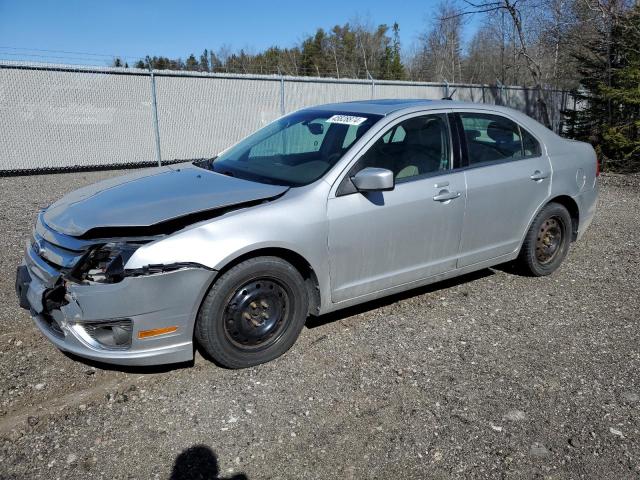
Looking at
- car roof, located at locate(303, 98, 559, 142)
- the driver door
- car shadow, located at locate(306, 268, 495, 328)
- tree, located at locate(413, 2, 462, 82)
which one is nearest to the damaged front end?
the driver door

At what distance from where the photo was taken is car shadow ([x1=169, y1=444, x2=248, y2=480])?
2.54m

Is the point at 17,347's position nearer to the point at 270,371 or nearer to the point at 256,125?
the point at 270,371

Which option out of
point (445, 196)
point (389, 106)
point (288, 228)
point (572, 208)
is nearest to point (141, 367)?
point (288, 228)

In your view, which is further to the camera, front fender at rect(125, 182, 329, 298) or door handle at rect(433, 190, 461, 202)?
door handle at rect(433, 190, 461, 202)

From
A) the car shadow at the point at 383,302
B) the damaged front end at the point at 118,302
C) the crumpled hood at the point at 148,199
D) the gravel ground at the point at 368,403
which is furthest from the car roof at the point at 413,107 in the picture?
the damaged front end at the point at 118,302

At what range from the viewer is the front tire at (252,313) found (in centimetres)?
321

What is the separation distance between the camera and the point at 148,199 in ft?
11.3

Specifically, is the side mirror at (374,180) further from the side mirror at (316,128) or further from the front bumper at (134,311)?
the front bumper at (134,311)

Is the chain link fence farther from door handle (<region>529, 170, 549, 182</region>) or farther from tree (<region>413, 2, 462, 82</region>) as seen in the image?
tree (<region>413, 2, 462, 82</region>)

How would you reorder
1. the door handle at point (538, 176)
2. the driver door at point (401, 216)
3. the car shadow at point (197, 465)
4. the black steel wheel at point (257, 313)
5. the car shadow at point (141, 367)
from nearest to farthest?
the car shadow at point (197, 465) → the black steel wheel at point (257, 313) → the car shadow at point (141, 367) → the driver door at point (401, 216) → the door handle at point (538, 176)

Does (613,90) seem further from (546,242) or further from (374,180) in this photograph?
(374,180)

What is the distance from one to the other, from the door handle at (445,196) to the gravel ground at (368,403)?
37.8 inches

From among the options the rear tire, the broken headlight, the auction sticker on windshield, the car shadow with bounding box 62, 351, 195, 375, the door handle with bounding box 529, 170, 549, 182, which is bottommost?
the car shadow with bounding box 62, 351, 195, 375

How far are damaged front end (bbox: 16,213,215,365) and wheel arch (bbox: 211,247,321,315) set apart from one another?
179 mm
